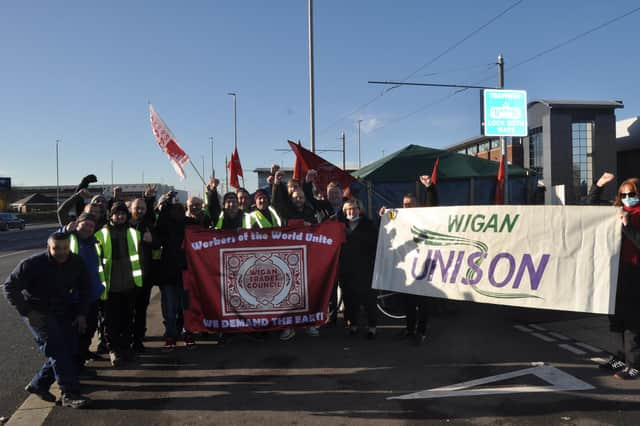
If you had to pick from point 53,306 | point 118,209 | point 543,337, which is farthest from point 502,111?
point 53,306

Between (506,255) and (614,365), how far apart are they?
1490 mm

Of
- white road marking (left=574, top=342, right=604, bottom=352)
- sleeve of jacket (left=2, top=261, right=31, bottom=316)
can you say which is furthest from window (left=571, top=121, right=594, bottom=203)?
sleeve of jacket (left=2, top=261, right=31, bottom=316)

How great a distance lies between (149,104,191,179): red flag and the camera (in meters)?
9.84

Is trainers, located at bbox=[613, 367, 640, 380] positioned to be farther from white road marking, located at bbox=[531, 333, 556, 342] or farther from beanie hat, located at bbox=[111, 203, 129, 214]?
beanie hat, located at bbox=[111, 203, 129, 214]

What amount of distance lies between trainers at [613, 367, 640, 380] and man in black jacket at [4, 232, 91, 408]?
495cm

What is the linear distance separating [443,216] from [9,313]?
719 cm

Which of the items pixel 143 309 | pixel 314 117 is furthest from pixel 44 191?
pixel 143 309

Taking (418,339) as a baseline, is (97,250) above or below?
above

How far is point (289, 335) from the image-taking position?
6.09 metres

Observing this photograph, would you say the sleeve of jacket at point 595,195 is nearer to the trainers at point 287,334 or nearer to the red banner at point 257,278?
the red banner at point 257,278

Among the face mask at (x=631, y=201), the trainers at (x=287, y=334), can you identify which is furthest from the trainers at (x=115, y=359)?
the face mask at (x=631, y=201)

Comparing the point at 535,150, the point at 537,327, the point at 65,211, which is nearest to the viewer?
the point at 65,211

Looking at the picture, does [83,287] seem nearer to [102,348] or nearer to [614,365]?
[102,348]

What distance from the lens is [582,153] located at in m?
23.3
